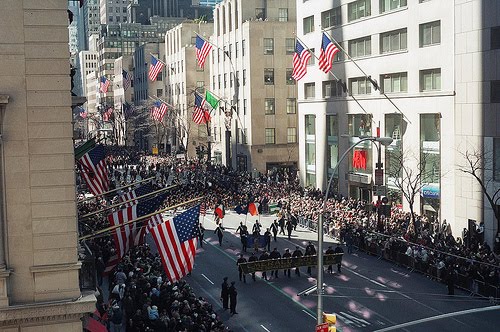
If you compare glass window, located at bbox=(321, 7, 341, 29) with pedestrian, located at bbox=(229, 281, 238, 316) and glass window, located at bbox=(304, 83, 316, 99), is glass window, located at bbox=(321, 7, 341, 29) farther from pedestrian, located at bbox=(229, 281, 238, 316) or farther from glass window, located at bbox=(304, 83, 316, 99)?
pedestrian, located at bbox=(229, 281, 238, 316)

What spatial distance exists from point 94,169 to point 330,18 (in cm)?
3649

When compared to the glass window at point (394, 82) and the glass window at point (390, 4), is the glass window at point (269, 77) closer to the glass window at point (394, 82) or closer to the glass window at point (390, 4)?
the glass window at point (390, 4)

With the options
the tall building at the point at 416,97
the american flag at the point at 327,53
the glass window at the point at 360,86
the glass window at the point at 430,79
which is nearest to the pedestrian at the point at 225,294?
the tall building at the point at 416,97

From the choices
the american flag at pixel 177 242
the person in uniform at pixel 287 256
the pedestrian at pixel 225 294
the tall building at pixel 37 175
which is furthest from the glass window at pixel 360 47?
the tall building at pixel 37 175

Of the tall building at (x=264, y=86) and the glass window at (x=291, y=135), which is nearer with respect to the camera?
the tall building at (x=264, y=86)

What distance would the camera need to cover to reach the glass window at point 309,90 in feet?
220

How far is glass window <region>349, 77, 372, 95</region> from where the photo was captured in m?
56.9

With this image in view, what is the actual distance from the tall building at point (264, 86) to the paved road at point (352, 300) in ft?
147

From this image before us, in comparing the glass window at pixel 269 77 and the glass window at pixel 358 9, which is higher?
the glass window at pixel 358 9

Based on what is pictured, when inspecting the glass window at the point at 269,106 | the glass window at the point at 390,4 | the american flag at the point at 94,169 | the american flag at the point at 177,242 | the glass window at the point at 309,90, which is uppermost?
the glass window at the point at 390,4

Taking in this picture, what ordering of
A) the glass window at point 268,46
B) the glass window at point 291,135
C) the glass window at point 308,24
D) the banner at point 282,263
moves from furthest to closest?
the glass window at point 291,135
the glass window at point 268,46
the glass window at point 308,24
the banner at point 282,263

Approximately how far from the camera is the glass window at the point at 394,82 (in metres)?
52.6

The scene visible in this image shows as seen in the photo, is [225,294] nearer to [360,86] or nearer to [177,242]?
[177,242]

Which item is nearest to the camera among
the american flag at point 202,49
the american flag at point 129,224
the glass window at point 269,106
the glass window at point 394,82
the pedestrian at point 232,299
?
the american flag at point 129,224
